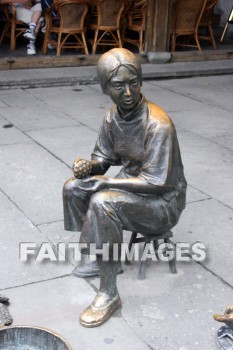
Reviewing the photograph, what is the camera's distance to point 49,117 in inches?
312

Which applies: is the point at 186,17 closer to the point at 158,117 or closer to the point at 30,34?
the point at 30,34

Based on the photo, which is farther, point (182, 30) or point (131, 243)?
point (182, 30)

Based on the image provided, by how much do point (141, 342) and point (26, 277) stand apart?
995 millimetres

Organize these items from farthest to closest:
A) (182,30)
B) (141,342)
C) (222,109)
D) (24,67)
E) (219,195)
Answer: (182,30) < (24,67) < (222,109) < (219,195) < (141,342)

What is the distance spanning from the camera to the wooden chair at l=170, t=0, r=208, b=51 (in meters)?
11.0

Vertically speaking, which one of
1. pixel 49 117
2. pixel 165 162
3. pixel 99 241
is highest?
pixel 165 162

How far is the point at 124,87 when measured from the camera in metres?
3.58

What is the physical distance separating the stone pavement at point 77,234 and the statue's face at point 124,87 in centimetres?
121

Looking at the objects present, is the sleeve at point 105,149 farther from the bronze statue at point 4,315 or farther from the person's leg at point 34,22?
the person's leg at point 34,22

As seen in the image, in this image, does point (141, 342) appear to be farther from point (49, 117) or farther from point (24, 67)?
point (24, 67)

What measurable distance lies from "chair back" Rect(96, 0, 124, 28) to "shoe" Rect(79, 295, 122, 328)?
742 cm

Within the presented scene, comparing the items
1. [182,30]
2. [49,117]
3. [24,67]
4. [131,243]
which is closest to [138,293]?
[131,243]

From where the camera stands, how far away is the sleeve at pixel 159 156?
12.1ft

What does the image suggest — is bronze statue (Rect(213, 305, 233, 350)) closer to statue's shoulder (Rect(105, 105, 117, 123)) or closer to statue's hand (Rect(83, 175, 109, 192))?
statue's hand (Rect(83, 175, 109, 192))
